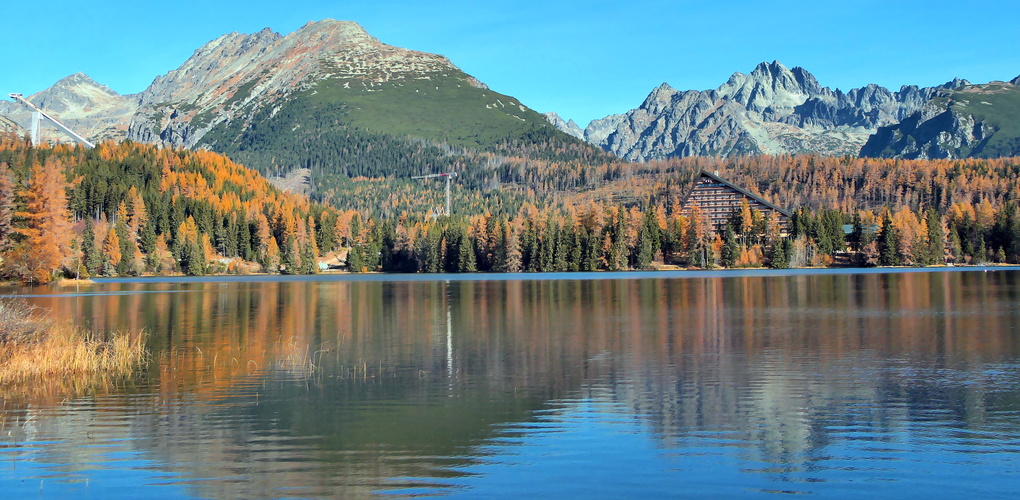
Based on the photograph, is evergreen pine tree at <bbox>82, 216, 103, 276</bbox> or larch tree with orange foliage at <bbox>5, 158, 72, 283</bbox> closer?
larch tree with orange foliage at <bbox>5, 158, 72, 283</bbox>

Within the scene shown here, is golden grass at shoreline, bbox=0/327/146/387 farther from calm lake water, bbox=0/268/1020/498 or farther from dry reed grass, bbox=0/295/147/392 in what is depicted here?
calm lake water, bbox=0/268/1020/498

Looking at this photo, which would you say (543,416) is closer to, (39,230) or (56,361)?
(56,361)

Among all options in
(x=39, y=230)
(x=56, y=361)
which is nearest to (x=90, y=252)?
(x=39, y=230)

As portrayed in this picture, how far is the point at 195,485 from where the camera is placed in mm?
20141

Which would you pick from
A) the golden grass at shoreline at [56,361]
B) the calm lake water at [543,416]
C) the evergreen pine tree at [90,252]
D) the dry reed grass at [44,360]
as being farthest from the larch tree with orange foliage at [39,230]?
the dry reed grass at [44,360]

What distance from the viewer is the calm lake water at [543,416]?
20.2 meters

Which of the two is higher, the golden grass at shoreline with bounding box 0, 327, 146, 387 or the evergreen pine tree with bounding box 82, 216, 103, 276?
the evergreen pine tree with bounding box 82, 216, 103, 276

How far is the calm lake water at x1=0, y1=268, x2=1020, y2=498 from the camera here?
20172 millimetres

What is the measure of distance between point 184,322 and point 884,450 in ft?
180

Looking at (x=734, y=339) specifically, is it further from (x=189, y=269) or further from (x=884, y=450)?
(x=189, y=269)

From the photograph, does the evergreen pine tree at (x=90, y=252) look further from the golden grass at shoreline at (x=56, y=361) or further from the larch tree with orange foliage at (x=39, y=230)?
the golden grass at shoreline at (x=56, y=361)

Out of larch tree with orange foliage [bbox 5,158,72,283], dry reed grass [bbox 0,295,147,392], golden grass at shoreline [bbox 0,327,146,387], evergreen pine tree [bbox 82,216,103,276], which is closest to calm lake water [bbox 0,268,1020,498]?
golden grass at shoreline [bbox 0,327,146,387]

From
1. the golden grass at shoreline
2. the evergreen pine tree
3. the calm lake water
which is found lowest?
the calm lake water

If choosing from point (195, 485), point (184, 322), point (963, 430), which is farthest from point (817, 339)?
point (184, 322)
